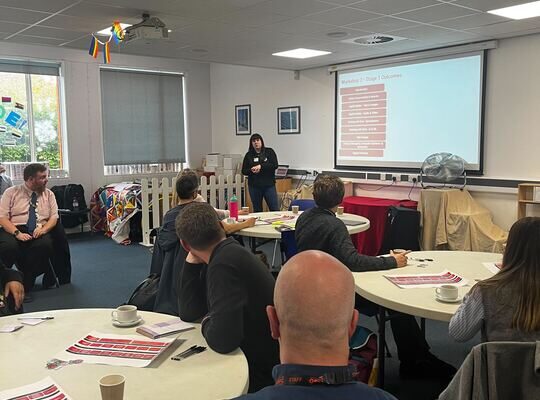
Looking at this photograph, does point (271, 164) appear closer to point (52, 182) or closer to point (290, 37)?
point (290, 37)

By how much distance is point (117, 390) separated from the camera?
1190mm

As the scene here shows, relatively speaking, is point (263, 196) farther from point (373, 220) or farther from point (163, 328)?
point (163, 328)

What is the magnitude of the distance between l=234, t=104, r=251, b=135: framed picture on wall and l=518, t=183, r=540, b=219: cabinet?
4.53m

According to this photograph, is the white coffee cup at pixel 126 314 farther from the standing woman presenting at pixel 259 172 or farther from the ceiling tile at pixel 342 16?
the standing woman presenting at pixel 259 172

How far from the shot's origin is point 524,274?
1717 millimetres

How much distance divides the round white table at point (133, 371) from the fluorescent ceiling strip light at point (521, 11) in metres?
3.69

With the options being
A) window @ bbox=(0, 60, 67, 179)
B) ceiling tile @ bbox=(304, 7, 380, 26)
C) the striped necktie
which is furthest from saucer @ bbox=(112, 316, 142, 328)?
window @ bbox=(0, 60, 67, 179)

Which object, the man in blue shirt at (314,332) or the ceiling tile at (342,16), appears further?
the ceiling tile at (342,16)

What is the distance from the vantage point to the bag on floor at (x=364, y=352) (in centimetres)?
258

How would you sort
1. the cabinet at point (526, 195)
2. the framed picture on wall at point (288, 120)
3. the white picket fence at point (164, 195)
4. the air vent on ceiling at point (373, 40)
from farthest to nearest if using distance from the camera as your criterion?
1. the framed picture on wall at point (288, 120)
2. the white picket fence at point (164, 195)
3. the air vent on ceiling at point (373, 40)
4. the cabinet at point (526, 195)

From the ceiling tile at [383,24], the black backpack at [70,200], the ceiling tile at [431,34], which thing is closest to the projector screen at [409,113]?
the ceiling tile at [431,34]

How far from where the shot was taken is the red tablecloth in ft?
19.2

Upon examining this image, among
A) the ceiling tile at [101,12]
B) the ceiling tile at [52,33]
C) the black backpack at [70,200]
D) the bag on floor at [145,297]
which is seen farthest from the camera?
the black backpack at [70,200]

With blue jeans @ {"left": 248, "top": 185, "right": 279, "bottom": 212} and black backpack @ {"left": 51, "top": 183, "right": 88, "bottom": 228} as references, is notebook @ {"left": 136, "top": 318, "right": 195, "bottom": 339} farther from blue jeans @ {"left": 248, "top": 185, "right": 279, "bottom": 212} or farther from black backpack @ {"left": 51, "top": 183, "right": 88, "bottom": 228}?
black backpack @ {"left": 51, "top": 183, "right": 88, "bottom": 228}
